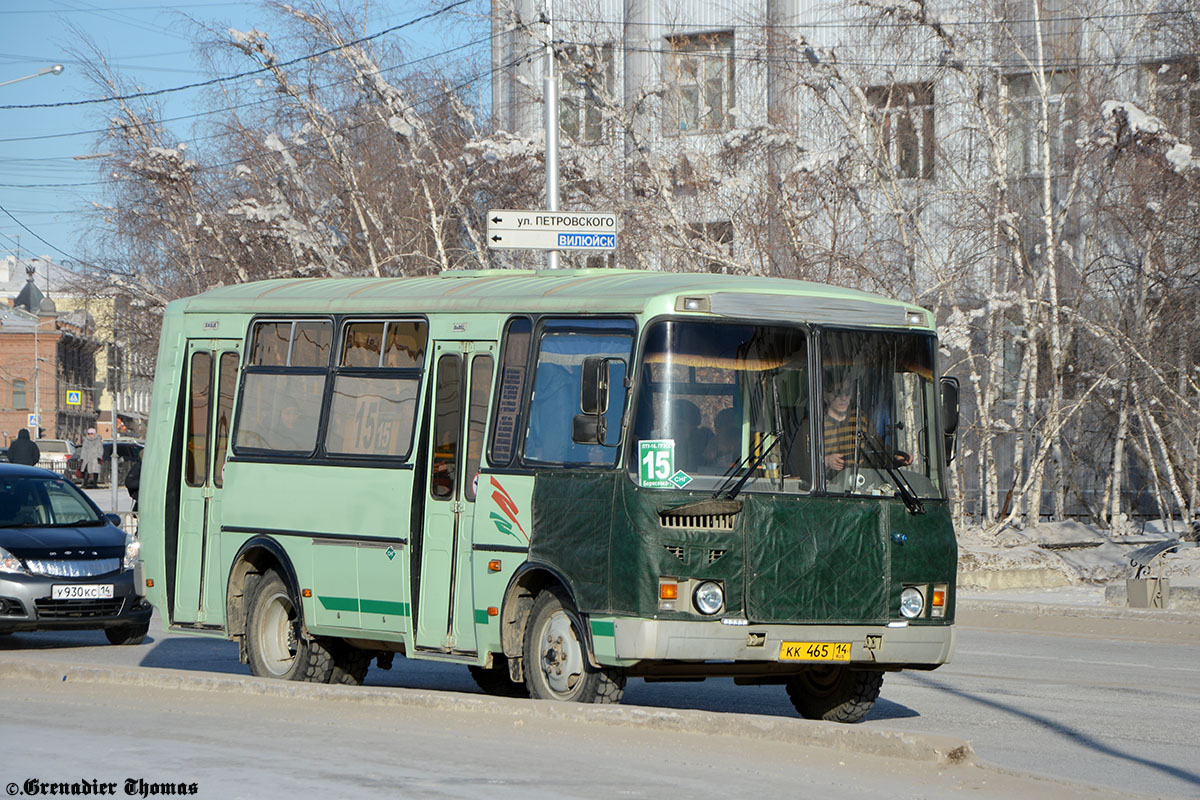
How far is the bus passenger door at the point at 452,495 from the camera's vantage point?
1173 cm

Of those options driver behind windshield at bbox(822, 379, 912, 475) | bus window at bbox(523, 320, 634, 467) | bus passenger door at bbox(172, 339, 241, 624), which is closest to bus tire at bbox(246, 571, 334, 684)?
bus passenger door at bbox(172, 339, 241, 624)

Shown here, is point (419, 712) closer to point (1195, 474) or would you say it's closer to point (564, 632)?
point (564, 632)

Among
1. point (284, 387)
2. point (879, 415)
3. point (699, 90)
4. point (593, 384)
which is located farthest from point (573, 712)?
point (699, 90)

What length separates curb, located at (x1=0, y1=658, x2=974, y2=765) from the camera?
8.90 meters

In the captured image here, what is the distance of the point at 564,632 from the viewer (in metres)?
11.0

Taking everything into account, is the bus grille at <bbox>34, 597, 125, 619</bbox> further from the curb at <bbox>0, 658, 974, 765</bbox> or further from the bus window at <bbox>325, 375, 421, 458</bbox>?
the bus window at <bbox>325, 375, 421, 458</bbox>

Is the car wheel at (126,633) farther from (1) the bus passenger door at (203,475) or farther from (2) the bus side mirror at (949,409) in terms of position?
(2) the bus side mirror at (949,409)

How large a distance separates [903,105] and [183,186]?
52.4 feet

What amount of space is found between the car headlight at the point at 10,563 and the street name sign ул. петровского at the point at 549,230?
5.65 m

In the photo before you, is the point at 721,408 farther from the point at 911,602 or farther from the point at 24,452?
the point at 24,452

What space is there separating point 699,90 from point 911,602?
19.3 m

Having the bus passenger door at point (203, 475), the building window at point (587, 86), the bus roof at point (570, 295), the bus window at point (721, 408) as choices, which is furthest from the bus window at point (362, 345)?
the building window at point (587, 86)

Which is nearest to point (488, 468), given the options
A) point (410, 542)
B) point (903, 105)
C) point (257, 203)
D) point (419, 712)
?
point (410, 542)

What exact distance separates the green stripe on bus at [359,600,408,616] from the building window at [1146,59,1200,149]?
16.4 meters
